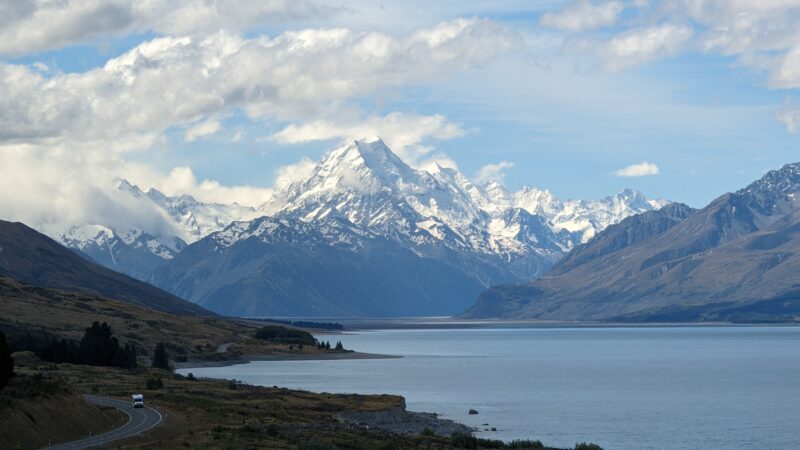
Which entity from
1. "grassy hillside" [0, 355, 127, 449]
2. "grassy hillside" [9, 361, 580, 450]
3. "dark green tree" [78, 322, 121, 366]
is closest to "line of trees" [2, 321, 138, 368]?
"dark green tree" [78, 322, 121, 366]

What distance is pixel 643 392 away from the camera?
171625mm

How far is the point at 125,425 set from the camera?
83750 mm

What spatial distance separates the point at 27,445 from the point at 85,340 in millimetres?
97339

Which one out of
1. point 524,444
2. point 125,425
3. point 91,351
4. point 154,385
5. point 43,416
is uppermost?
point 91,351

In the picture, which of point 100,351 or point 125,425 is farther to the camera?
point 100,351

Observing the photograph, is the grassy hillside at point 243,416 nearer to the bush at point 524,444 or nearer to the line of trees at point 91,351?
the bush at point 524,444

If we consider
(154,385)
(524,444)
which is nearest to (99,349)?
(154,385)

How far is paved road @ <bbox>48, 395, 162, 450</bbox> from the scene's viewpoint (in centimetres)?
7300

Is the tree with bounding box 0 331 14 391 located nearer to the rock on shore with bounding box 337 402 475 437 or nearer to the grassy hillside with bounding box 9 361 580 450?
the grassy hillside with bounding box 9 361 580 450

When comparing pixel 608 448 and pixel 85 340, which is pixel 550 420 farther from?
pixel 85 340

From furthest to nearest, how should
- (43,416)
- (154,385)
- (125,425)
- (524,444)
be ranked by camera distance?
(154,385), (524,444), (125,425), (43,416)

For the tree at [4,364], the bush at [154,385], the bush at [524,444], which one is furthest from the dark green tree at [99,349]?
the tree at [4,364]

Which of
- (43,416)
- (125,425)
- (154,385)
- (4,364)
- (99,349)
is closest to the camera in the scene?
(4,364)

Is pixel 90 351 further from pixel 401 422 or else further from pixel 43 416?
pixel 43 416
